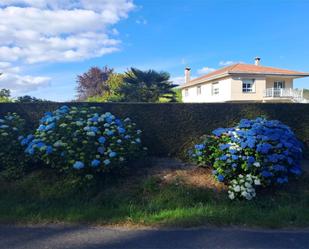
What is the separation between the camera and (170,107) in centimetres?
795

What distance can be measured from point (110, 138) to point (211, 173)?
6.91 ft

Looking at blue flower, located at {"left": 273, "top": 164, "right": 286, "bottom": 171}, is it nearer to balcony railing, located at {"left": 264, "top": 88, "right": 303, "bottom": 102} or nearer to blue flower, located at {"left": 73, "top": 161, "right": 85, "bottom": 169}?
blue flower, located at {"left": 73, "top": 161, "right": 85, "bottom": 169}

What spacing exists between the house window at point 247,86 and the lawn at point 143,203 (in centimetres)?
2658

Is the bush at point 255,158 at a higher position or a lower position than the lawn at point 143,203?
higher

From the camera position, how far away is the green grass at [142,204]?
15.5 feet

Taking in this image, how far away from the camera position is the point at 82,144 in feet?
19.8

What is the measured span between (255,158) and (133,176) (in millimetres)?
2309

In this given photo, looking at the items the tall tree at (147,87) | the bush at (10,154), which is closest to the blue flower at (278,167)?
the bush at (10,154)

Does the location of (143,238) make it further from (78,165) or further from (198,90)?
(198,90)

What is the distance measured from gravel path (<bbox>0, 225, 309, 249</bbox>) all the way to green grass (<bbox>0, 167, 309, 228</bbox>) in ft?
0.85

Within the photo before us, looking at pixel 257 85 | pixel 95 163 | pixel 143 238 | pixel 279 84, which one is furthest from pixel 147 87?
pixel 279 84

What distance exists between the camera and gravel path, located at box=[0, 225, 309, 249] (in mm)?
3920

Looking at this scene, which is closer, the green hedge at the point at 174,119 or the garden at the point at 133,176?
the garden at the point at 133,176

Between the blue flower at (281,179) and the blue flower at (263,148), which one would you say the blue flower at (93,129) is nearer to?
the blue flower at (263,148)
